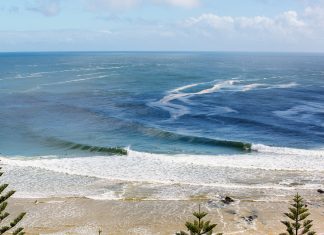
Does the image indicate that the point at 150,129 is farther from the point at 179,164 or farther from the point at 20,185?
the point at 20,185

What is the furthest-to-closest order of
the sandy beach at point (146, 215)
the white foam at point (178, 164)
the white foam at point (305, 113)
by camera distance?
1. the white foam at point (305, 113)
2. the white foam at point (178, 164)
3. the sandy beach at point (146, 215)

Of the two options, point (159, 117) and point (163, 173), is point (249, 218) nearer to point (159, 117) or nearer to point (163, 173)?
point (163, 173)

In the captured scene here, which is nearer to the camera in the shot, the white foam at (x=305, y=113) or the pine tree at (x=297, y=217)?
the pine tree at (x=297, y=217)

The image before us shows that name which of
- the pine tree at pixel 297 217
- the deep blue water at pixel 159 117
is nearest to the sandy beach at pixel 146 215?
the pine tree at pixel 297 217

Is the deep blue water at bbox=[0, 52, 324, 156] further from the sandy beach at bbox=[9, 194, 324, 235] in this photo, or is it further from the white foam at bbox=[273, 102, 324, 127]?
the sandy beach at bbox=[9, 194, 324, 235]

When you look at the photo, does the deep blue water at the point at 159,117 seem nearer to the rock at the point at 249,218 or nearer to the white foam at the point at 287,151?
the white foam at the point at 287,151

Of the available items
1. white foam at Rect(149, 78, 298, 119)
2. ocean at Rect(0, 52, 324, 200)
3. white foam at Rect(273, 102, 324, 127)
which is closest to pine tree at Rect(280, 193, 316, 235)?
ocean at Rect(0, 52, 324, 200)
